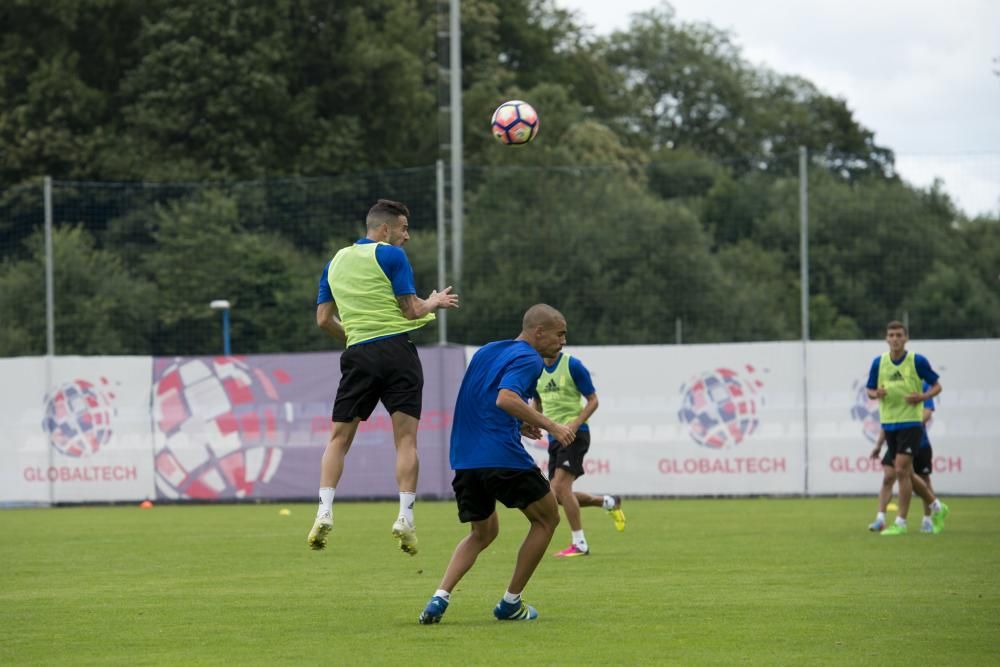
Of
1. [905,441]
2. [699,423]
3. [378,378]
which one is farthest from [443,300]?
[699,423]

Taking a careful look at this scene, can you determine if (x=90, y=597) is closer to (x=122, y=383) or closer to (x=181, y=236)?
(x=122, y=383)

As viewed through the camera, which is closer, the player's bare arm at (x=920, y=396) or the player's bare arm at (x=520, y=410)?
the player's bare arm at (x=520, y=410)

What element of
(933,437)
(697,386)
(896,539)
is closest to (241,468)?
(697,386)

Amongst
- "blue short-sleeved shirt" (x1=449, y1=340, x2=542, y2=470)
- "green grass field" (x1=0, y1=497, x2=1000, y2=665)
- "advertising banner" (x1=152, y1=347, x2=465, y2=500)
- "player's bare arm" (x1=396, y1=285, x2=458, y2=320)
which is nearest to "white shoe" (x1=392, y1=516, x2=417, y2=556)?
"green grass field" (x1=0, y1=497, x2=1000, y2=665)

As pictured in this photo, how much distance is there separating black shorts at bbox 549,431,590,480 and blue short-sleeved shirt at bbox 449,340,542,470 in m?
6.09

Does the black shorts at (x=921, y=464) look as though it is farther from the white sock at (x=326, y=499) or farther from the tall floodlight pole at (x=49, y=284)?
the tall floodlight pole at (x=49, y=284)

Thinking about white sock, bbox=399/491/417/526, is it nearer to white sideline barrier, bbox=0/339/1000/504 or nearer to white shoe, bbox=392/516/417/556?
white shoe, bbox=392/516/417/556

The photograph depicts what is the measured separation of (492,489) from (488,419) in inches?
16.4

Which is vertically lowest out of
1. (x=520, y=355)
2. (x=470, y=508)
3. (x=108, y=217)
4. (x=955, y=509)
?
(x=955, y=509)

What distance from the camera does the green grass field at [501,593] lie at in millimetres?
8383

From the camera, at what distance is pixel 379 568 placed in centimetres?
1358

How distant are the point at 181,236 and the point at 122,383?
11.5 ft

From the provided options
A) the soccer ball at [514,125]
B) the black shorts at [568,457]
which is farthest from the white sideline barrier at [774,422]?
the soccer ball at [514,125]

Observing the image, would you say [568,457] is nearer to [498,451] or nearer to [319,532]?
[319,532]
